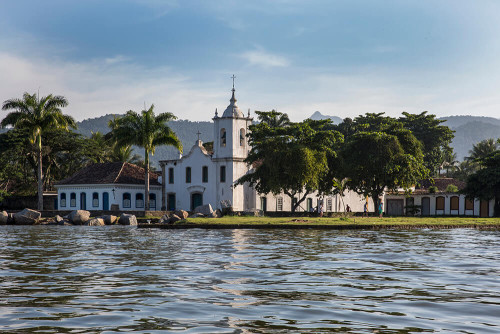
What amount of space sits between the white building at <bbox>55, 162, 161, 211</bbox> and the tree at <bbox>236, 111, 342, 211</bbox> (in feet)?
40.7

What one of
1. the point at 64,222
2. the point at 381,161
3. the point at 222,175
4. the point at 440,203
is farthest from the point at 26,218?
the point at 440,203

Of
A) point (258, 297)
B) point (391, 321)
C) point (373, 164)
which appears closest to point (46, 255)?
point (258, 297)

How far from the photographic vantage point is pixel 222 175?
56031 millimetres

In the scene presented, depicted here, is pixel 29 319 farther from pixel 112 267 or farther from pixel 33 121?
pixel 33 121

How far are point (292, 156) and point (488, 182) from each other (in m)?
15.8

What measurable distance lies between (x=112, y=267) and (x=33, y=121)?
42.6 metres

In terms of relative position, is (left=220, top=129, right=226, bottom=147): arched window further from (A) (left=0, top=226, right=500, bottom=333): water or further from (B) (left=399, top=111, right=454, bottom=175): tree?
(A) (left=0, top=226, right=500, bottom=333): water

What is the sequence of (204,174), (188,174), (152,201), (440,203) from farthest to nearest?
1. (152,201)
2. (440,203)
3. (188,174)
4. (204,174)

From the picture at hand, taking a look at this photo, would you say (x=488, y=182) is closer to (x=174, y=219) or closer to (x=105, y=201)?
(x=174, y=219)

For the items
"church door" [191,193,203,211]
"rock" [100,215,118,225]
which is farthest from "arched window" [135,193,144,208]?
"rock" [100,215,118,225]

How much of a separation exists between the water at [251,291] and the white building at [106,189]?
40.3 metres

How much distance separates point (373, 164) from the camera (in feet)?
160

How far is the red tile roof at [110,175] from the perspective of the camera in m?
59.5

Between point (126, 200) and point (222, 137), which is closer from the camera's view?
point (222, 137)
